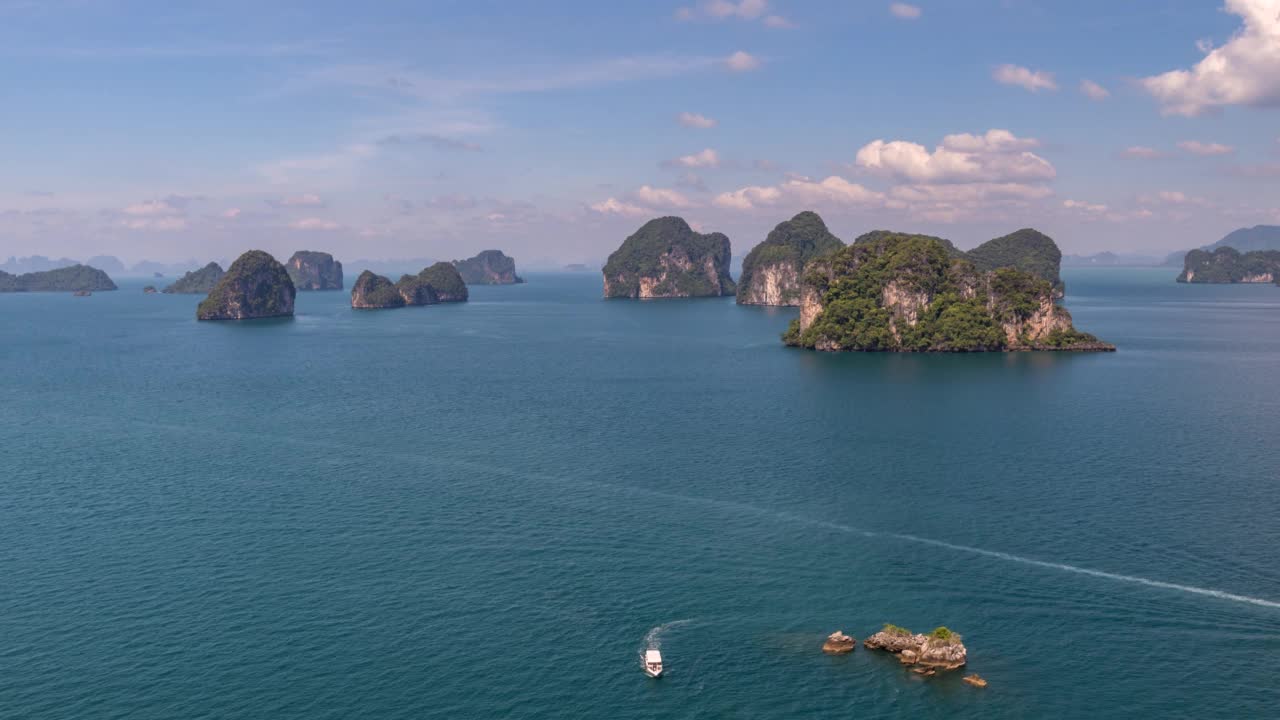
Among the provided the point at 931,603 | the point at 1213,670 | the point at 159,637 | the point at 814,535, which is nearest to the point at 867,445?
the point at 814,535

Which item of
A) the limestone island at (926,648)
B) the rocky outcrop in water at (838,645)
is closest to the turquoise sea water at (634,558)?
the rocky outcrop in water at (838,645)

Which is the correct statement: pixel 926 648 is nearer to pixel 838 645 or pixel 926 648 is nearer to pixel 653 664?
pixel 838 645

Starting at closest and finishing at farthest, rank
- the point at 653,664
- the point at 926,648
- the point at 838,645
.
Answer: the point at 653,664 → the point at 926,648 → the point at 838,645

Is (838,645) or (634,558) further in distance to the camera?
(634,558)

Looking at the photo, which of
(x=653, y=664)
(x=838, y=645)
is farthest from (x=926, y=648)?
(x=653, y=664)

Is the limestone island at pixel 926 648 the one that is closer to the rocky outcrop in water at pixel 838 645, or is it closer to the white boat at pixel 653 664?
the rocky outcrop in water at pixel 838 645
